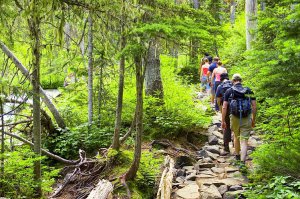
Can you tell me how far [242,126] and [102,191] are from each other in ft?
11.3

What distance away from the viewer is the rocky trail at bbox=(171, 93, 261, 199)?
5711 mm

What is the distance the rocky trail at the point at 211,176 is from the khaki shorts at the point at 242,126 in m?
0.72

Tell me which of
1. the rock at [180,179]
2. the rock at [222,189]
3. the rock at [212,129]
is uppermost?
the rock at [212,129]

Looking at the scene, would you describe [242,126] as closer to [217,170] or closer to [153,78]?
[217,170]

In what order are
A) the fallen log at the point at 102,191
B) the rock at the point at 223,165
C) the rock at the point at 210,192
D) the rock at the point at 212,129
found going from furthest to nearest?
Answer: 1. the rock at the point at 212,129
2. the rock at the point at 223,165
3. the rock at the point at 210,192
4. the fallen log at the point at 102,191

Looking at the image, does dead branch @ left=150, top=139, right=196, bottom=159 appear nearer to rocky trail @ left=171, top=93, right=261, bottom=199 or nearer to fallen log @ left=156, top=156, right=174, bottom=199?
rocky trail @ left=171, top=93, right=261, bottom=199

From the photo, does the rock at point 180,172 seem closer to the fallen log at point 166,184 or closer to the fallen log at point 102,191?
the fallen log at point 166,184

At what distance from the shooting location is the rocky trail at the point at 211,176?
18.7ft

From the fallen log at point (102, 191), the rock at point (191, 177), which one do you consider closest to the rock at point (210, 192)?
the rock at point (191, 177)

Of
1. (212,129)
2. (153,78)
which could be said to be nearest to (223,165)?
(212,129)

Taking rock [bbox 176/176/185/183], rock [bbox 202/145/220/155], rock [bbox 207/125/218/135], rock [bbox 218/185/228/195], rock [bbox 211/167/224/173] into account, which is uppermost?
rock [bbox 207/125/218/135]

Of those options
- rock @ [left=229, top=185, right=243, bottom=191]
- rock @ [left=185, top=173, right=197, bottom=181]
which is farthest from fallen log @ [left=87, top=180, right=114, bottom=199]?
rock @ [left=229, top=185, right=243, bottom=191]

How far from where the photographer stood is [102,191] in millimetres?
5078

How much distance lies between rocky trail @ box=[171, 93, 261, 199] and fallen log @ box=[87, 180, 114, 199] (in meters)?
1.21
